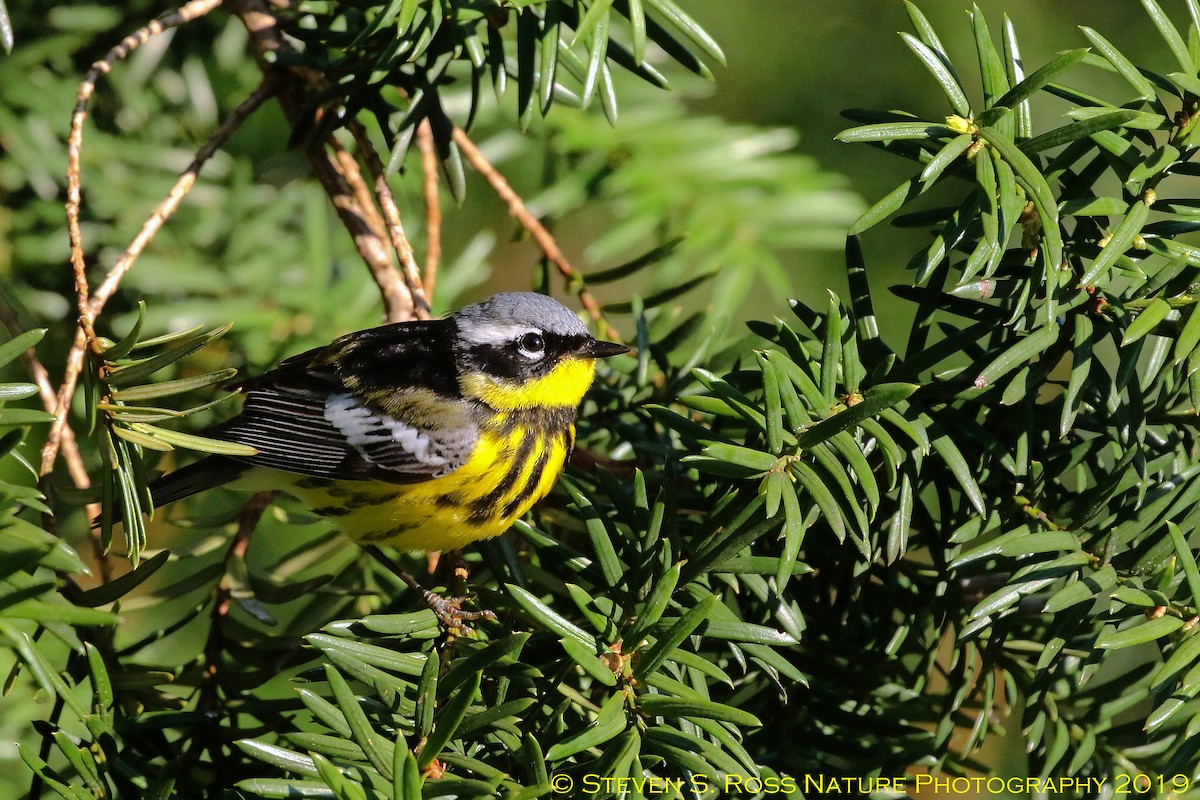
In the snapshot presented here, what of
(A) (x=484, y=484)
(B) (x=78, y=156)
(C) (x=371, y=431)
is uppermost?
(B) (x=78, y=156)

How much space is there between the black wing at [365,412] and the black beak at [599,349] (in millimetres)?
299

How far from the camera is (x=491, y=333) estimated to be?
219 cm

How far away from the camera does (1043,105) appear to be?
9.25 ft

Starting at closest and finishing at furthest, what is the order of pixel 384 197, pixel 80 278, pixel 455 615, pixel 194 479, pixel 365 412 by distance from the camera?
pixel 80 278 → pixel 455 615 → pixel 384 197 → pixel 194 479 → pixel 365 412

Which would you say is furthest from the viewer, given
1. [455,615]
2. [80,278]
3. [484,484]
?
[484,484]

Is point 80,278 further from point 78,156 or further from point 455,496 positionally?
point 455,496

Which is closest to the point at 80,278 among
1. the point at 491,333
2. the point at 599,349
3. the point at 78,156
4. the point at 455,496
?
the point at 78,156

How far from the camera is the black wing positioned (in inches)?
78.7

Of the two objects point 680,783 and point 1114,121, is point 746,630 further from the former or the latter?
point 1114,121

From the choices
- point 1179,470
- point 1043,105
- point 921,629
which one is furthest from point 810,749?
point 1043,105

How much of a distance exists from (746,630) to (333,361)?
127 centimetres

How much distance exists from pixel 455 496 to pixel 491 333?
49cm

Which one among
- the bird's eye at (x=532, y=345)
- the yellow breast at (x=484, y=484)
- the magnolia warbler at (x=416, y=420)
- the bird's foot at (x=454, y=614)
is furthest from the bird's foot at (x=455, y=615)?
the bird's eye at (x=532, y=345)

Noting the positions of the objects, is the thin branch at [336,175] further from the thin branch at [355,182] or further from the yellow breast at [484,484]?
the yellow breast at [484,484]
